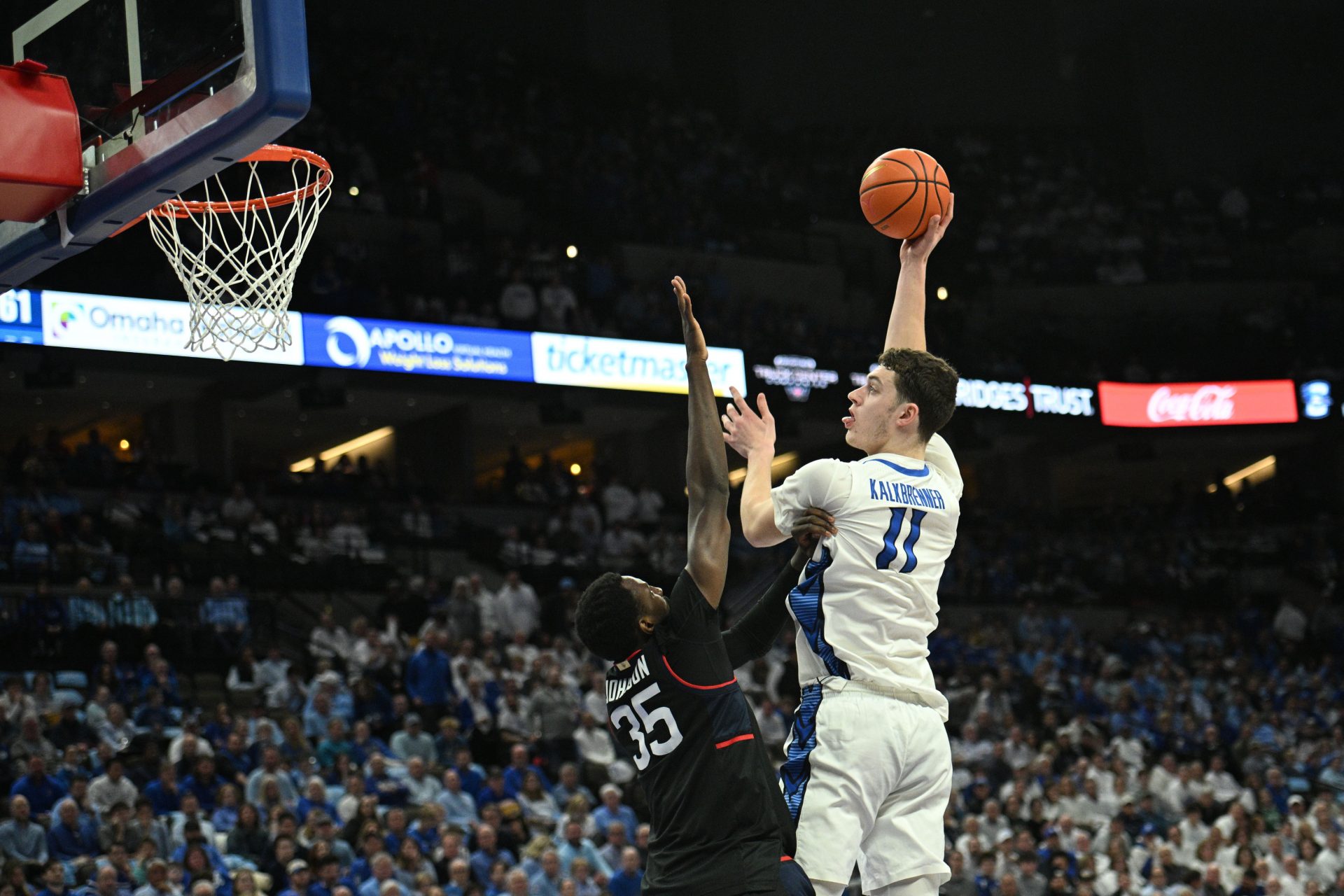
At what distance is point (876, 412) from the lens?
4.41 m

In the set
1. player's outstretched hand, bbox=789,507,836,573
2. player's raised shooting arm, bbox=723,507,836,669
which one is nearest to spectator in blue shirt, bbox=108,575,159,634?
player's raised shooting arm, bbox=723,507,836,669

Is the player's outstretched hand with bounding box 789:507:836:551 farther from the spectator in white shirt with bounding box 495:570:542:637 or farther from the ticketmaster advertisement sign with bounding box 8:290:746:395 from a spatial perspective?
the spectator in white shirt with bounding box 495:570:542:637

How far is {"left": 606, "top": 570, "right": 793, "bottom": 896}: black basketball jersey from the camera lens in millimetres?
4078

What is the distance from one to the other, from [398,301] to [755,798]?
17.6 m

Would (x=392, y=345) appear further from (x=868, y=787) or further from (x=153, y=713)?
(x=868, y=787)

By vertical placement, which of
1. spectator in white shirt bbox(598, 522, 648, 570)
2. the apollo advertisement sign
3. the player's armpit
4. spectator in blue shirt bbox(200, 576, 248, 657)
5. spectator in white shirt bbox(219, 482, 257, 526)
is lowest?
the player's armpit

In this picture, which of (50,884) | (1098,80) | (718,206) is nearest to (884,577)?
(50,884)

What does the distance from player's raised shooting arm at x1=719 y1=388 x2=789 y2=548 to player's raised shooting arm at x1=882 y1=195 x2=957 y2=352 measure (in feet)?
1.67

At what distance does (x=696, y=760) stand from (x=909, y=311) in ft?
Answer: 5.13

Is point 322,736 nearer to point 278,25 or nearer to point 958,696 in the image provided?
point 958,696

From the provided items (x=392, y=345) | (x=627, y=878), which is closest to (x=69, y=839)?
(x=627, y=878)

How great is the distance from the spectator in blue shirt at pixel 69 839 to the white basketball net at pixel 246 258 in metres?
5.52

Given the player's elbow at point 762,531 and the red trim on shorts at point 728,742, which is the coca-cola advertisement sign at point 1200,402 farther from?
the red trim on shorts at point 728,742

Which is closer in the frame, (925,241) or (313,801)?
(925,241)
